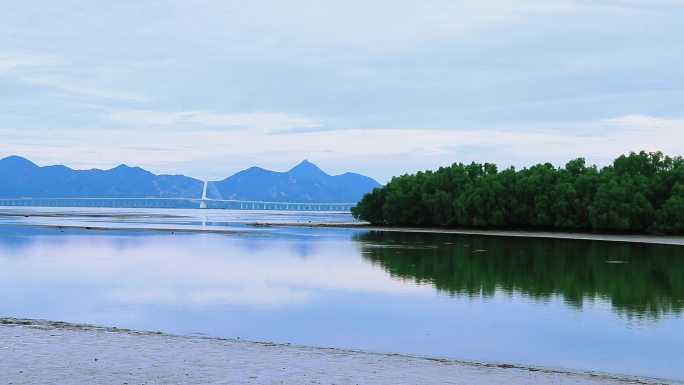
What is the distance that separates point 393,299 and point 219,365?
16532mm

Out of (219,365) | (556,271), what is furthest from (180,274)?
(219,365)

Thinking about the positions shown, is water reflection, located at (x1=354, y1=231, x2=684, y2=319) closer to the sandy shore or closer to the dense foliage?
the sandy shore

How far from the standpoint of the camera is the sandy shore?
15648mm

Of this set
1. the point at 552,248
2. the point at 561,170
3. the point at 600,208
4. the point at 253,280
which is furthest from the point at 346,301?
the point at 561,170

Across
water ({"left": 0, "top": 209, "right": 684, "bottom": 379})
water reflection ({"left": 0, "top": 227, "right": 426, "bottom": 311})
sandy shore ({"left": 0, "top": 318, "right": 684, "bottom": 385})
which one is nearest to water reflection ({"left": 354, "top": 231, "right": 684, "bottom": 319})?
water ({"left": 0, "top": 209, "right": 684, "bottom": 379})

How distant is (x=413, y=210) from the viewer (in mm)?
124500

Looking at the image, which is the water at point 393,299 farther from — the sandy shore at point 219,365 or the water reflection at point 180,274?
the sandy shore at point 219,365

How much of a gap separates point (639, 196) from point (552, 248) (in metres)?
29.4

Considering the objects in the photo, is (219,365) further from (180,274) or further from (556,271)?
(556,271)

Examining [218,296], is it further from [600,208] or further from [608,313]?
[600,208]

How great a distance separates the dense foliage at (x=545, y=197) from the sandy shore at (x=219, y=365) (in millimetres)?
80355

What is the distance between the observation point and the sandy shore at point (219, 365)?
616 inches

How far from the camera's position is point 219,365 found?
17078 mm

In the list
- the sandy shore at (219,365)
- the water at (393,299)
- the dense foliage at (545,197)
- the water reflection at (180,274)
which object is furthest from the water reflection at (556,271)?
the dense foliage at (545,197)
